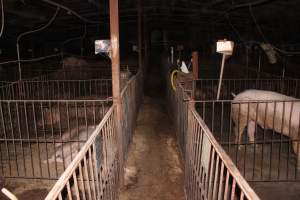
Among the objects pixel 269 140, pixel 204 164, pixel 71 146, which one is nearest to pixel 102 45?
pixel 71 146

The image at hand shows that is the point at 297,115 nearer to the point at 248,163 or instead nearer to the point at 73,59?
the point at 248,163

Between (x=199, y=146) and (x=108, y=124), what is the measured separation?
0.99 meters

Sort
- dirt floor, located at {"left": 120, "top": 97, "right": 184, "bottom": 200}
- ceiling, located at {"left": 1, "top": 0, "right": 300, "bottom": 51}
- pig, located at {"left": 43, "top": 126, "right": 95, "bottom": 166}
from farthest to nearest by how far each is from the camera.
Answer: ceiling, located at {"left": 1, "top": 0, "right": 300, "bottom": 51} → pig, located at {"left": 43, "top": 126, "right": 95, "bottom": 166} → dirt floor, located at {"left": 120, "top": 97, "right": 184, "bottom": 200}

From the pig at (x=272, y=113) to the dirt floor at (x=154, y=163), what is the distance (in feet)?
3.61

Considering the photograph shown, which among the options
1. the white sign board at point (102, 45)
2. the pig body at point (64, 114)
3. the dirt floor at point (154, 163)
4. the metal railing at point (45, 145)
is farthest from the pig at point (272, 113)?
the pig body at point (64, 114)

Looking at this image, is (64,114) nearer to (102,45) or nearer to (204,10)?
(102,45)

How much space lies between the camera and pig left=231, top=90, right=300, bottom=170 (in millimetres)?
4148

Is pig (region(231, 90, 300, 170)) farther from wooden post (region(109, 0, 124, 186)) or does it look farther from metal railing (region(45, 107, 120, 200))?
metal railing (region(45, 107, 120, 200))

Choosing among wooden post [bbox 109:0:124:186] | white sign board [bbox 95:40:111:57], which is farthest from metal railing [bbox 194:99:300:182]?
white sign board [bbox 95:40:111:57]

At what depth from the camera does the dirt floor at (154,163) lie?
3.78 metres

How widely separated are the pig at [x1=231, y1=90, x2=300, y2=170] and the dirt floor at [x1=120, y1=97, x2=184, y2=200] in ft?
3.61

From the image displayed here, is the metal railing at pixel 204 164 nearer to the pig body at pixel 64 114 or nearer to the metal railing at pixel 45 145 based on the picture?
the metal railing at pixel 45 145

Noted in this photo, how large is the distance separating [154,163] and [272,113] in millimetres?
2083

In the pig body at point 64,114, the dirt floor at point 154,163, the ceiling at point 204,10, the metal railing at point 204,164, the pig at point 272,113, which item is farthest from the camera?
the ceiling at point 204,10
